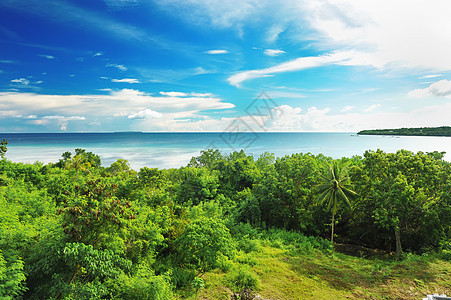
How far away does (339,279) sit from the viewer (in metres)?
15.2

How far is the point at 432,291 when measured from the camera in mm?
12719

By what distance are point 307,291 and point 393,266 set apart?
7.35 metres

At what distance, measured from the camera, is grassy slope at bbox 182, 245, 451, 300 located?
1292 centimetres

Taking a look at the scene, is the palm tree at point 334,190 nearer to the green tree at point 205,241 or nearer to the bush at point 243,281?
the bush at point 243,281

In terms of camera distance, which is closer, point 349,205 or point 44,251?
point 44,251

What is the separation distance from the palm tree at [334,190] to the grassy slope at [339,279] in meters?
5.06

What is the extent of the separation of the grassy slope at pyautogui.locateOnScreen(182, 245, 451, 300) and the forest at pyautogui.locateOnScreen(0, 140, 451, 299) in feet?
0.29

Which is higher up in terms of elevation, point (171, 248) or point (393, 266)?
point (171, 248)

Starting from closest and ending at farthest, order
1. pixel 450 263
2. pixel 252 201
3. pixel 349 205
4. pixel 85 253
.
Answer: pixel 85 253 → pixel 450 263 → pixel 349 205 → pixel 252 201

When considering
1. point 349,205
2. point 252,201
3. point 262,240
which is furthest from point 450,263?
point 252,201

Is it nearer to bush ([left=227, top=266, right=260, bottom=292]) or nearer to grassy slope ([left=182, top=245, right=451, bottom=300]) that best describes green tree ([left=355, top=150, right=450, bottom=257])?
grassy slope ([left=182, top=245, right=451, bottom=300])

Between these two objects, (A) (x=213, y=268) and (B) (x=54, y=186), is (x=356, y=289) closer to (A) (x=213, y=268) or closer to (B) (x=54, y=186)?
(A) (x=213, y=268)

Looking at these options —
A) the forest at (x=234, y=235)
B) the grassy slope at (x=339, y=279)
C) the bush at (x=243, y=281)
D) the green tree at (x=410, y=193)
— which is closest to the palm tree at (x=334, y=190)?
the forest at (x=234, y=235)

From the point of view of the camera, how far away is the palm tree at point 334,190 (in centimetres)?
2169
